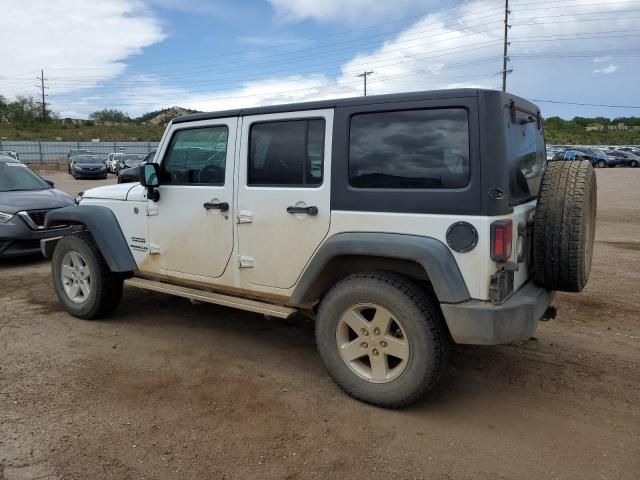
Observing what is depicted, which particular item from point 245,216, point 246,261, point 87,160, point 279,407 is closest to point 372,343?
point 279,407

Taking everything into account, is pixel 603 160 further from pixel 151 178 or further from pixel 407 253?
pixel 407 253

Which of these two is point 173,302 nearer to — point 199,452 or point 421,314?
point 199,452

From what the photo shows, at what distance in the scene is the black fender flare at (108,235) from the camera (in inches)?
188

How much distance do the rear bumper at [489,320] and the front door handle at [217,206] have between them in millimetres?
1861

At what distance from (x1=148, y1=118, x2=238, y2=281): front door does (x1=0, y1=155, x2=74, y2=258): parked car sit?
3936mm

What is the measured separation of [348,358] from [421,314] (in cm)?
63

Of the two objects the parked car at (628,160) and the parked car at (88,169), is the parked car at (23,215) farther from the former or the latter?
the parked car at (628,160)

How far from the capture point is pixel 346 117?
349 centimetres

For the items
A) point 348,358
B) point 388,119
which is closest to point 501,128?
point 388,119

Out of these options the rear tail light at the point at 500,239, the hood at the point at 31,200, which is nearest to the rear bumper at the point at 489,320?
the rear tail light at the point at 500,239

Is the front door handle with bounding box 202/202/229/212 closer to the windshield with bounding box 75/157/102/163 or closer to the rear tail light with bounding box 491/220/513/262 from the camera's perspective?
the rear tail light with bounding box 491/220/513/262

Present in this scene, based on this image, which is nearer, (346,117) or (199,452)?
(199,452)

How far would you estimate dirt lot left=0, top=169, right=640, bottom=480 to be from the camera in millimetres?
2857

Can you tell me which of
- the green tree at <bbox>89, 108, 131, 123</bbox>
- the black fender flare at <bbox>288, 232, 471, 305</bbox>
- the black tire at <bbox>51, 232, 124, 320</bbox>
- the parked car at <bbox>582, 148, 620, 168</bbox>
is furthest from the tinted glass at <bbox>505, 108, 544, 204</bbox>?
the green tree at <bbox>89, 108, 131, 123</bbox>
